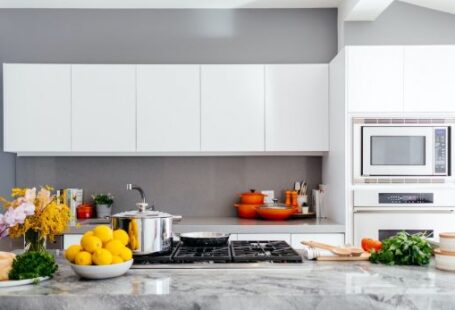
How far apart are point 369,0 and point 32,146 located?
2.81m

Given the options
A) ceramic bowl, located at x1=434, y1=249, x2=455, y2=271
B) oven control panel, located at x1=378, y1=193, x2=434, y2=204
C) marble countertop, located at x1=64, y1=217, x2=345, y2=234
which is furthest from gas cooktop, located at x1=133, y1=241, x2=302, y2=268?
oven control panel, located at x1=378, y1=193, x2=434, y2=204

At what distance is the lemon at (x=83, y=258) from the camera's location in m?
1.73

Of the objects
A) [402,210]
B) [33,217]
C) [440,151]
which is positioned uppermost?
[440,151]

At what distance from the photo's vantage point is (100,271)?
5.69ft

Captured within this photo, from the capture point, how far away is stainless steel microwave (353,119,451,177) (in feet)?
11.1

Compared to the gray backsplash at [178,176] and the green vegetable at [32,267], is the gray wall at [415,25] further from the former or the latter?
the green vegetable at [32,267]

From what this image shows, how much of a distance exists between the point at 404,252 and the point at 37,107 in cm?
299

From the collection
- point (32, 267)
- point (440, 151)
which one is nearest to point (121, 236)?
point (32, 267)

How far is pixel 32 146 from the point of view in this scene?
378 centimetres

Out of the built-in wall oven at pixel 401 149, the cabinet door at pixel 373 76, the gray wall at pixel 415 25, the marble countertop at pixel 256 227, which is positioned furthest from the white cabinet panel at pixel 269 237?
the gray wall at pixel 415 25

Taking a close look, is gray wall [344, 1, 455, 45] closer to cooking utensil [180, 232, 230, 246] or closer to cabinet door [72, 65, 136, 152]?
cabinet door [72, 65, 136, 152]

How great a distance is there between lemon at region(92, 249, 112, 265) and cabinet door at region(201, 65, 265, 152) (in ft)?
7.00

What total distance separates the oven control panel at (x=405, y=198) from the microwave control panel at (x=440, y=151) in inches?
7.9

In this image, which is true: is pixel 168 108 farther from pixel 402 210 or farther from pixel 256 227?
pixel 402 210
